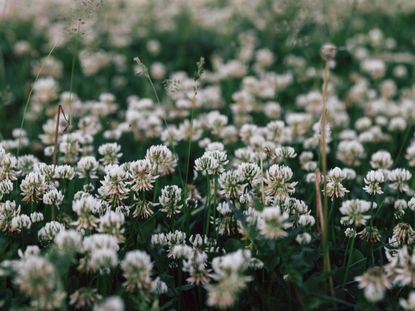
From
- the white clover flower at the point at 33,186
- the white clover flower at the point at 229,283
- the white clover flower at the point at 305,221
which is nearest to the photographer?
the white clover flower at the point at 229,283

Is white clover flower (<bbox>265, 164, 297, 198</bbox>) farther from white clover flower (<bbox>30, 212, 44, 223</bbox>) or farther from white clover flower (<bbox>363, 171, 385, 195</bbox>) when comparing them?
white clover flower (<bbox>30, 212, 44, 223</bbox>)

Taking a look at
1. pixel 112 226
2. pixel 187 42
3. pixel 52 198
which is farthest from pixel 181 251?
pixel 187 42

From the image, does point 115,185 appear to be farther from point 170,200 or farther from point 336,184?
point 336,184

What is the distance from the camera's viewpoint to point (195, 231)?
218 cm

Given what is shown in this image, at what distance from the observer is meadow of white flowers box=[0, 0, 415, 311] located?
5.26 feet

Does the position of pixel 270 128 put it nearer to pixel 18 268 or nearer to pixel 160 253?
pixel 160 253

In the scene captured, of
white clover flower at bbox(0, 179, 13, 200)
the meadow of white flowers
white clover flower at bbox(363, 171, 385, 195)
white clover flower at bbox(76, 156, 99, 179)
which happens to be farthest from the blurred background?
white clover flower at bbox(363, 171, 385, 195)

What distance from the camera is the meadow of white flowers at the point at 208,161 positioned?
1.60m

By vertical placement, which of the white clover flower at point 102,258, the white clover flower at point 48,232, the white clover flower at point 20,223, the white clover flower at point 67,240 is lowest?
the white clover flower at point 102,258

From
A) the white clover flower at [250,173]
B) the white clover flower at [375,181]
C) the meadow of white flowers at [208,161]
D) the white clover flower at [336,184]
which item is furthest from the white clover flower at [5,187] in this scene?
the white clover flower at [375,181]

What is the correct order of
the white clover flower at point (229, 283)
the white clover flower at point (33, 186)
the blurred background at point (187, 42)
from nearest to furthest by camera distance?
the white clover flower at point (229, 283)
the white clover flower at point (33, 186)
the blurred background at point (187, 42)

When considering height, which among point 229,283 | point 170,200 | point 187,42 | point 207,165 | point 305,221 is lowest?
point 229,283

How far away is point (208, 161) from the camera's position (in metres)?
2.00

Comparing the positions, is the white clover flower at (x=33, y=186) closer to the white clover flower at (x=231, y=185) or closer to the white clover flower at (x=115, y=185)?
the white clover flower at (x=115, y=185)
